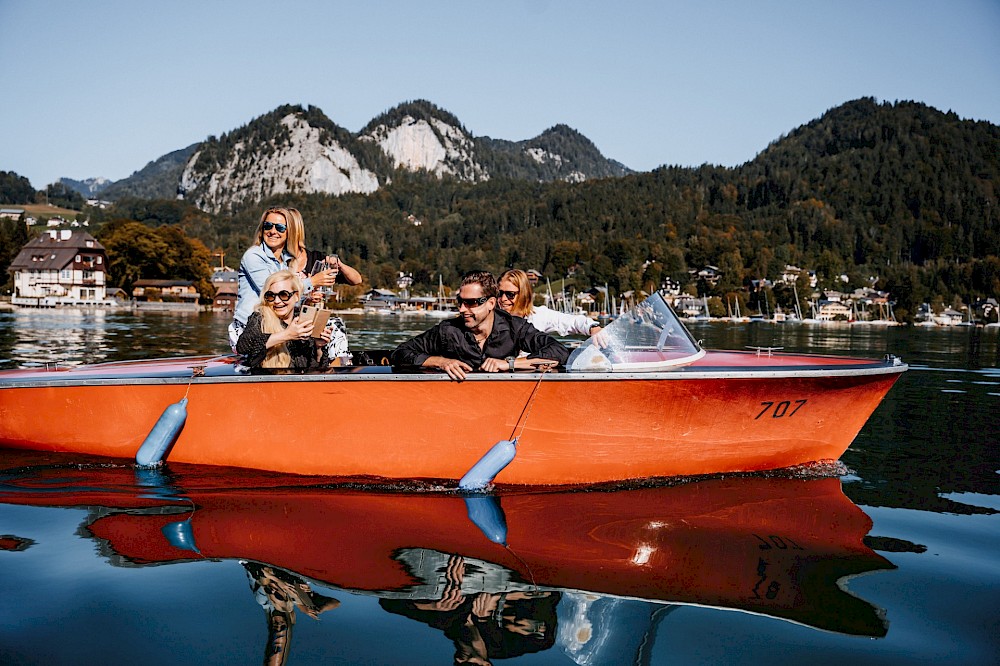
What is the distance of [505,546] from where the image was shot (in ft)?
13.5

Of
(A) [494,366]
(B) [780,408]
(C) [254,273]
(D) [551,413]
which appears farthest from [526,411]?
(C) [254,273]

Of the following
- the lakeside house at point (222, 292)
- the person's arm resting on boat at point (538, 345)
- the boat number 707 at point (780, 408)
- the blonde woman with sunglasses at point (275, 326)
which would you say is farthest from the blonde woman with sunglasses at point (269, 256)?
the lakeside house at point (222, 292)

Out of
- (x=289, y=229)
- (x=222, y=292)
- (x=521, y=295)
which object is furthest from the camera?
(x=222, y=292)

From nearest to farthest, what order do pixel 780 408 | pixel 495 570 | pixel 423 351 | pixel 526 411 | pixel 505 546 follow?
1. pixel 495 570
2. pixel 505 546
3. pixel 526 411
4. pixel 780 408
5. pixel 423 351

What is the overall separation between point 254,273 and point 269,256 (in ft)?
0.65

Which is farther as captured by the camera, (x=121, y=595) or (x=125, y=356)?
(x=125, y=356)

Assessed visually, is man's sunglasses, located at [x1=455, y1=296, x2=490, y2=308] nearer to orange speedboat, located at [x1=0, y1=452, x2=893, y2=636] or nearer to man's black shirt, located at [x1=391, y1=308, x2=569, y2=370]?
man's black shirt, located at [x1=391, y1=308, x2=569, y2=370]

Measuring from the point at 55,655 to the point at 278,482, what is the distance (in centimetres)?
261

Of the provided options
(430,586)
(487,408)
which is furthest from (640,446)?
(430,586)

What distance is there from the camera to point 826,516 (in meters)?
4.76

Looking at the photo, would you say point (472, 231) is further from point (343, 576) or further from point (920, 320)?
point (343, 576)

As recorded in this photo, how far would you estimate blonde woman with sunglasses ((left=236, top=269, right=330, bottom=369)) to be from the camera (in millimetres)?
5250

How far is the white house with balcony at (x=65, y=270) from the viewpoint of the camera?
2975 inches

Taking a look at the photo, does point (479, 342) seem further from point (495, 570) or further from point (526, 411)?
point (495, 570)
